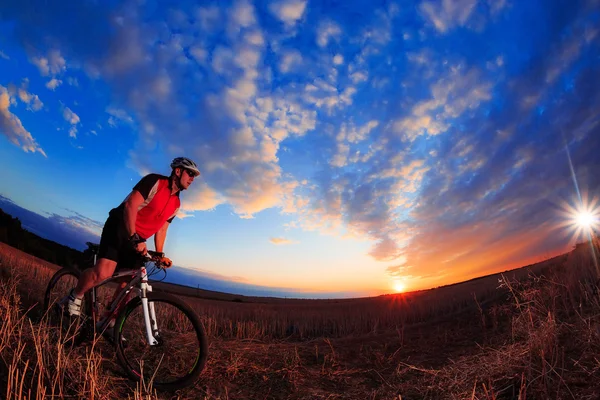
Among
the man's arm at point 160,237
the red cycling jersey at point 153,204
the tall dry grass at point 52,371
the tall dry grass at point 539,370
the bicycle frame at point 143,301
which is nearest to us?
the tall dry grass at point 52,371

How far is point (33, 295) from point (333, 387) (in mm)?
6729

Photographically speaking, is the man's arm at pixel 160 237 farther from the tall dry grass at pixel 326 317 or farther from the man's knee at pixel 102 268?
the tall dry grass at pixel 326 317

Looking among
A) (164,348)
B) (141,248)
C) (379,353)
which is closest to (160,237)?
(141,248)

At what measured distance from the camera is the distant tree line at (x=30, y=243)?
23.1m

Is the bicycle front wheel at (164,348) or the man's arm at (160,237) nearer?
the bicycle front wheel at (164,348)

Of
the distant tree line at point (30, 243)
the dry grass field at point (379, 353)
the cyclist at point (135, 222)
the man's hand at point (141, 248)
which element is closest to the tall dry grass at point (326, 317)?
the dry grass field at point (379, 353)

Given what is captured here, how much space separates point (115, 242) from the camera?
4.36 m

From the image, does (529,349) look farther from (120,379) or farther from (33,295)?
(33,295)

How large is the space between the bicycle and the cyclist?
145 mm

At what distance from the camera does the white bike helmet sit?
15.2 feet

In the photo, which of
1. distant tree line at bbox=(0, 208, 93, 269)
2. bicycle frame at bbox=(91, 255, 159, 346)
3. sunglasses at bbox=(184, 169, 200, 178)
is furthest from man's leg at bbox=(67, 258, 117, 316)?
distant tree line at bbox=(0, 208, 93, 269)

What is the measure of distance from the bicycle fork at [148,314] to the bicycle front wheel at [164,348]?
0.05 meters

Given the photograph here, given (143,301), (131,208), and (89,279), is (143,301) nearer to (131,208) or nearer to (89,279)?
(89,279)

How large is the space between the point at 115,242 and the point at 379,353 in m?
4.66
